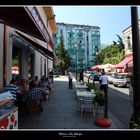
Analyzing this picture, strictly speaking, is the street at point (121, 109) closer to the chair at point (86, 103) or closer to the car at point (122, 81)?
the chair at point (86, 103)

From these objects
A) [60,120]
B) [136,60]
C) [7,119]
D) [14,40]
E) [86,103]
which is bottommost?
[60,120]

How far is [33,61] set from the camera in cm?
1847

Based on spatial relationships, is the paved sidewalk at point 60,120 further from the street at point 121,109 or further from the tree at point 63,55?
the tree at point 63,55

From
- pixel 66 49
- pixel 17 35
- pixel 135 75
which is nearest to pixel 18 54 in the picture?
pixel 17 35

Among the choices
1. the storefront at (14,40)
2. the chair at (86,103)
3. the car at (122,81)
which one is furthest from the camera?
the car at (122,81)

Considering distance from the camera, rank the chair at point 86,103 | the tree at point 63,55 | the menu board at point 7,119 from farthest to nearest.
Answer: the tree at point 63,55, the chair at point 86,103, the menu board at point 7,119

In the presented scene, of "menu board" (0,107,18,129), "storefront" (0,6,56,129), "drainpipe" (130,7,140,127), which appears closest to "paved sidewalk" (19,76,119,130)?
"menu board" (0,107,18,129)

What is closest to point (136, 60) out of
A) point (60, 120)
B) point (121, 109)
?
point (60, 120)

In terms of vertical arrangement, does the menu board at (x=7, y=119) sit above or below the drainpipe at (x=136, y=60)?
below

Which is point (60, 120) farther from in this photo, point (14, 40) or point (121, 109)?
point (14, 40)

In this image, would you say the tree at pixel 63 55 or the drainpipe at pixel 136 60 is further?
the tree at pixel 63 55


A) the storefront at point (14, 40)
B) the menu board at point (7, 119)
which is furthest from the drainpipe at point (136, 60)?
the menu board at point (7, 119)

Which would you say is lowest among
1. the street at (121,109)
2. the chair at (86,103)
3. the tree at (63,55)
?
the street at (121,109)
